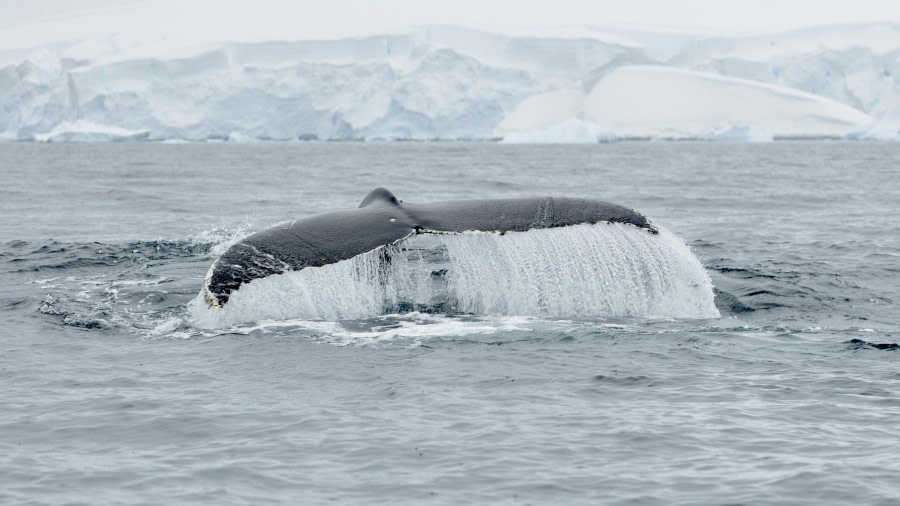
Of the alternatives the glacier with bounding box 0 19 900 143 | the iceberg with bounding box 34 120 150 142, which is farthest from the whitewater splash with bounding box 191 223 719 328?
the iceberg with bounding box 34 120 150 142

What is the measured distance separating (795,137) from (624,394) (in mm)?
69198

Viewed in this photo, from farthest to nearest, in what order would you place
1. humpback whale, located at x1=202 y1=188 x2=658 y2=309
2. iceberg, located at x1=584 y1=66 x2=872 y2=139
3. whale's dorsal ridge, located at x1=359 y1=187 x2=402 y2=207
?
iceberg, located at x1=584 y1=66 x2=872 y2=139 → whale's dorsal ridge, located at x1=359 y1=187 x2=402 y2=207 → humpback whale, located at x1=202 y1=188 x2=658 y2=309

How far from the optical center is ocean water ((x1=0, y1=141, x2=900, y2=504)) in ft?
17.2

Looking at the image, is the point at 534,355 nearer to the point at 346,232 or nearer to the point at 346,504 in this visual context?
the point at 346,232

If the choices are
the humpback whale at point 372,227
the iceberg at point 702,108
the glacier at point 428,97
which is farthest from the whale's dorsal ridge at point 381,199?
the iceberg at point 702,108

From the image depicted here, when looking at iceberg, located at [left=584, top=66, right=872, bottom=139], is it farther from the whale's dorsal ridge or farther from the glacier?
the whale's dorsal ridge

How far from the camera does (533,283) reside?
29.9 ft

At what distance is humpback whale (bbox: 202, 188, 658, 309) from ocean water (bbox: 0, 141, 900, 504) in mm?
495

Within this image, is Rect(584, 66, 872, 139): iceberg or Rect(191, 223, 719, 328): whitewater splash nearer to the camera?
Rect(191, 223, 719, 328): whitewater splash

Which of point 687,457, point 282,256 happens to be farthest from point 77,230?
point 687,457

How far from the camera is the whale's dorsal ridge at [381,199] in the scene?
8.49m

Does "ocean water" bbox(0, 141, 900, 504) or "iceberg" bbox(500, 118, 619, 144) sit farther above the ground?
→ "ocean water" bbox(0, 141, 900, 504)

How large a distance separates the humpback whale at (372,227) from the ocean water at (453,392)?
495mm

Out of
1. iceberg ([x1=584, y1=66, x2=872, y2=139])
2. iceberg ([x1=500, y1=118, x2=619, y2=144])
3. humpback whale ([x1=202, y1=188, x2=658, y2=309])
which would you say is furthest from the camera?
iceberg ([x1=584, y1=66, x2=872, y2=139])
